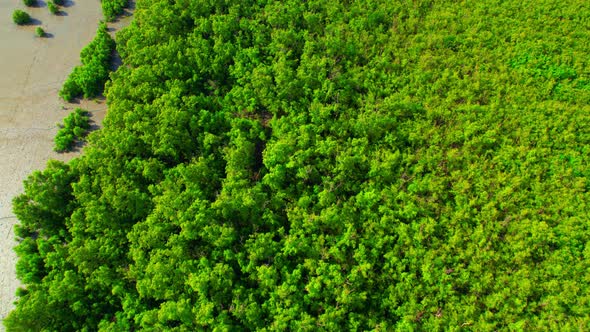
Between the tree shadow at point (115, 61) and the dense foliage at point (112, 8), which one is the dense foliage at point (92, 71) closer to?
the tree shadow at point (115, 61)

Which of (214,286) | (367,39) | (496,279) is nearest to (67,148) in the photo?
(214,286)

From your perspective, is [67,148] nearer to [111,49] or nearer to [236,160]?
[111,49]

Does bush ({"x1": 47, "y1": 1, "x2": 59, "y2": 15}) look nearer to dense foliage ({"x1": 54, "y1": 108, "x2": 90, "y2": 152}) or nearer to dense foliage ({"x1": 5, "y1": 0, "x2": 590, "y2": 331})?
dense foliage ({"x1": 5, "y1": 0, "x2": 590, "y2": 331})

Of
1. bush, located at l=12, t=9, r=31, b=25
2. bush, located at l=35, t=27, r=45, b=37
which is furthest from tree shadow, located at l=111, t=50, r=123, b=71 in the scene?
bush, located at l=12, t=9, r=31, b=25

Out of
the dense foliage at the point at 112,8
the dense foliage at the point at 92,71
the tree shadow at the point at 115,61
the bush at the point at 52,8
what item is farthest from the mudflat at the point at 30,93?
the tree shadow at the point at 115,61

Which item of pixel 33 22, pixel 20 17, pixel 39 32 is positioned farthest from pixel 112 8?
pixel 20 17

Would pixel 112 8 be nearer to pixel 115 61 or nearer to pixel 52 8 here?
pixel 52 8
